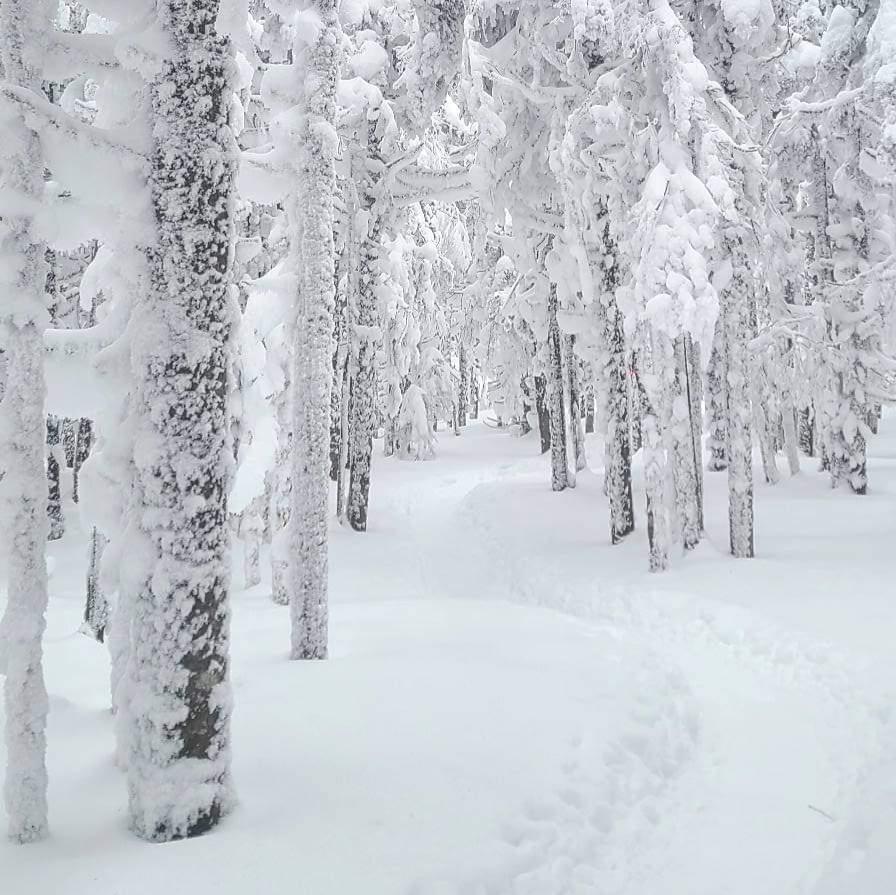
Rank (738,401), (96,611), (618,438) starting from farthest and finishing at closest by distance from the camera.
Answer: (618,438) < (738,401) < (96,611)

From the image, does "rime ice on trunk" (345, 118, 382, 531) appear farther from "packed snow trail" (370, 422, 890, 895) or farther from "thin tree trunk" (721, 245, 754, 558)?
"thin tree trunk" (721, 245, 754, 558)

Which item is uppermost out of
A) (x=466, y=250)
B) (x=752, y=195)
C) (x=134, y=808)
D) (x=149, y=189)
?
(x=466, y=250)

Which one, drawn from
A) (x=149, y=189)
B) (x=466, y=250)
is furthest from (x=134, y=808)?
(x=466, y=250)

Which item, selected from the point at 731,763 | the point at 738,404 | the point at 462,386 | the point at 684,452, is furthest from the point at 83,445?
the point at 462,386

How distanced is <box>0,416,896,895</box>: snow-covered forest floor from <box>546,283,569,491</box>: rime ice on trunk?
23.4 feet

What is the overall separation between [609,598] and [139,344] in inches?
330

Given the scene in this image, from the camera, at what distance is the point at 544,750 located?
491 centimetres

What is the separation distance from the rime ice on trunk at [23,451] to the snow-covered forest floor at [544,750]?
0.43 metres

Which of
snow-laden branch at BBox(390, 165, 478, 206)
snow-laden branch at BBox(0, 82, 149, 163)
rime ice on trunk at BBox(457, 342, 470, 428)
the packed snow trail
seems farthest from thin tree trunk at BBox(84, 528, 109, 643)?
rime ice on trunk at BBox(457, 342, 470, 428)

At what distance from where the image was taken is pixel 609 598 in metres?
10.5

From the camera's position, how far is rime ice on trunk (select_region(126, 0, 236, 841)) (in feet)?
12.2

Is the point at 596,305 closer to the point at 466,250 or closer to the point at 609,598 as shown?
the point at 609,598

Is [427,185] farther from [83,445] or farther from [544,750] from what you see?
[83,445]

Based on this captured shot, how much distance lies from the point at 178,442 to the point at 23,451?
0.76 meters
